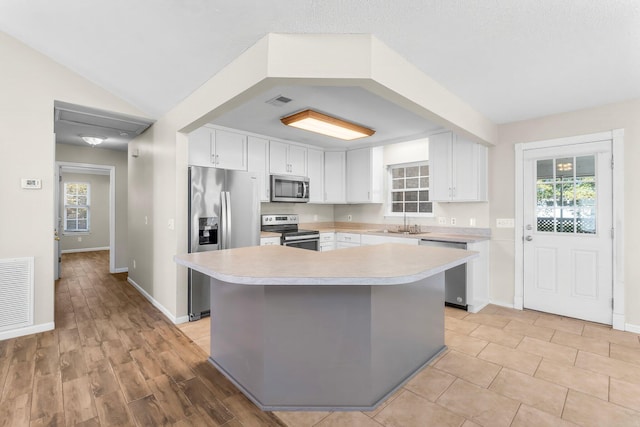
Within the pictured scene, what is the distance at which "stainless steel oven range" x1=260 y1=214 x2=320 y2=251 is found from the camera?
421 cm

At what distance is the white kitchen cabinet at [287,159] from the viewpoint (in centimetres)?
448

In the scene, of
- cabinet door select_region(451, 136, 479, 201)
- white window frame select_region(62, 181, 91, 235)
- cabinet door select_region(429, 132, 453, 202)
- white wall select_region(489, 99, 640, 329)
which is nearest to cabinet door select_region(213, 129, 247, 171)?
cabinet door select_region(429, 132, 453, 202)

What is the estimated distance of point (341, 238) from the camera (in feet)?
15.8

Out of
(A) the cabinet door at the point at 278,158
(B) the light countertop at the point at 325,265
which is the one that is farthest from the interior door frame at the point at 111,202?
(B) the light countertop at the point at 325,265

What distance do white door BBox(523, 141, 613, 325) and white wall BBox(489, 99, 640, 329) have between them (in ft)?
0.44

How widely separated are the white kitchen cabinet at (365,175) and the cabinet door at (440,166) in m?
1.02

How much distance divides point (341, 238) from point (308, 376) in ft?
10.1

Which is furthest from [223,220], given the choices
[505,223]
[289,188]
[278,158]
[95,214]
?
[95,214]

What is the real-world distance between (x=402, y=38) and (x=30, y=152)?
3551mm

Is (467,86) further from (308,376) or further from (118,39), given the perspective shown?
(118,39)

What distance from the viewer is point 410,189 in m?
4.88

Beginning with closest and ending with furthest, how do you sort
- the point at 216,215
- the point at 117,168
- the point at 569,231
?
the point at 569,231 < the point at 216,215 < the point at 117,168

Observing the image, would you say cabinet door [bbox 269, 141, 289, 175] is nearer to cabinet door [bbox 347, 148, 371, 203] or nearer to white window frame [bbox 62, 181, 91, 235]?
cabinet door [bbox 347, 148, 371, 203]

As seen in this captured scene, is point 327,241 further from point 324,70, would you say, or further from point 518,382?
point 324,70
